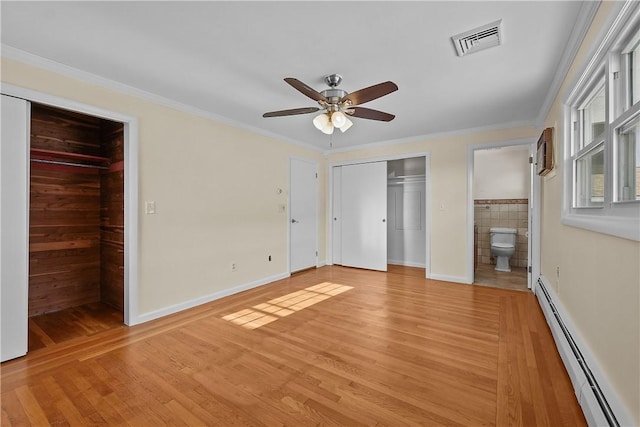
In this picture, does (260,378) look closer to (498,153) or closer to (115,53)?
(115,53)

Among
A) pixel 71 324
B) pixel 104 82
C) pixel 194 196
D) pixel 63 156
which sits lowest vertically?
pixel 71 324

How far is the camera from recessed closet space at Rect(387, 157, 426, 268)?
561 centimetres

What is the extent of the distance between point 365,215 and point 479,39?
3.63 meters

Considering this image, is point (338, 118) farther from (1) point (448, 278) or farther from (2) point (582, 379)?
(1) point (448, 278)

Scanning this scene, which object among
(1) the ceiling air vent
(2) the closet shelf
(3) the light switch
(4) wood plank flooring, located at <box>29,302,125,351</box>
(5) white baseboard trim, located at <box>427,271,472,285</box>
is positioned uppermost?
(1) the ceiling air vent

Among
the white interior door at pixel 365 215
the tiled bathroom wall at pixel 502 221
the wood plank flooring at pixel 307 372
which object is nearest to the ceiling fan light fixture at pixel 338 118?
the wood plank flooring at pixel 307 372

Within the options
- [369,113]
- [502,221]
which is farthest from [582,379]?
[502,221]

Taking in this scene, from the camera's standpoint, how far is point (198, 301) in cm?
345

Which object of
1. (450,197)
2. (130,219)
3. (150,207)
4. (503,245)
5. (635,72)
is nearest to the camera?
(635,72)

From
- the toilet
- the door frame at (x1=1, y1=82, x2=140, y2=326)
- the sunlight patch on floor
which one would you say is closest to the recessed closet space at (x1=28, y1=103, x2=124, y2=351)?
the door frame at (x1=1, y1=82, x2=140, y2=326)

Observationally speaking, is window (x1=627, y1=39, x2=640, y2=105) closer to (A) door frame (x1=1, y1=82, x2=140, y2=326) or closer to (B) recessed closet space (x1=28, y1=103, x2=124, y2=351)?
(A) door frame (x1=1, y1=82, x2=140, y2=326)

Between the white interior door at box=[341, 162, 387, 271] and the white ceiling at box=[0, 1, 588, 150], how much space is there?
2113 millimetres

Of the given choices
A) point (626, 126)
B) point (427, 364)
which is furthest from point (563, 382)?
point (626, 126)

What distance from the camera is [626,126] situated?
1485mm
